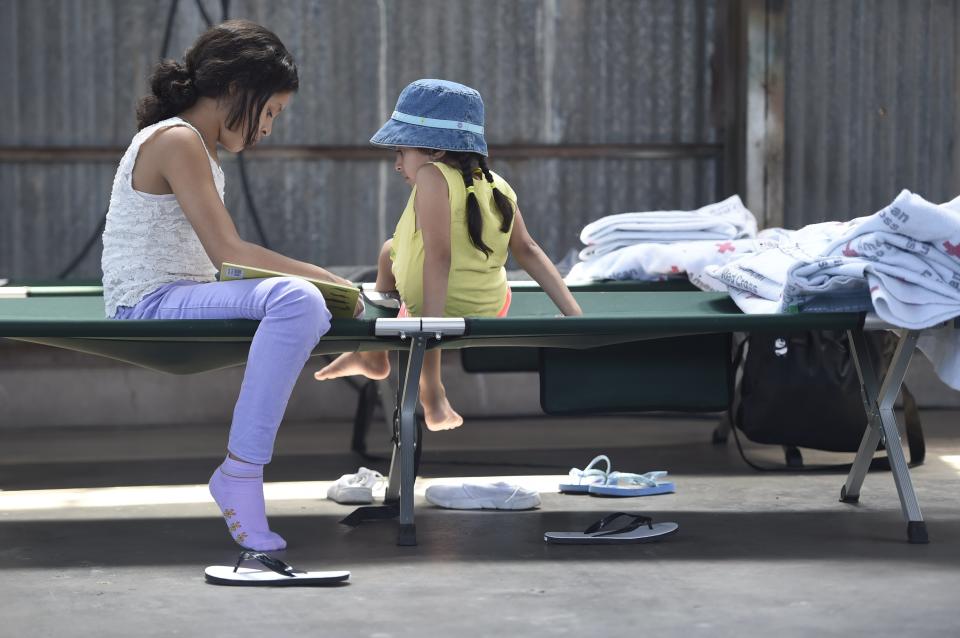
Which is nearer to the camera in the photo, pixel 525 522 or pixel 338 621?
pixel 338 621

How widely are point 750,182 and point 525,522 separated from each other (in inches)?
112

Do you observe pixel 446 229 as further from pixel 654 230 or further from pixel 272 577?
pixel 654 230

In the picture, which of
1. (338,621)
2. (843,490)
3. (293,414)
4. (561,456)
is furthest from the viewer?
(293,414)

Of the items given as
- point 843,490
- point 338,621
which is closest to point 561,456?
point 843,490

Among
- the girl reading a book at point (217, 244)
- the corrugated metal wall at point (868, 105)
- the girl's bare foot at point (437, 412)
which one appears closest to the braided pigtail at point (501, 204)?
the girl's bare foot at point (437, 412)

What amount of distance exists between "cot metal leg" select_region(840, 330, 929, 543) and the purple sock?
1.37m

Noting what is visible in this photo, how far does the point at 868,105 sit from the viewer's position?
581 centimetres

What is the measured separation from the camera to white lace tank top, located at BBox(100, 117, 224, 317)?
2885 mm

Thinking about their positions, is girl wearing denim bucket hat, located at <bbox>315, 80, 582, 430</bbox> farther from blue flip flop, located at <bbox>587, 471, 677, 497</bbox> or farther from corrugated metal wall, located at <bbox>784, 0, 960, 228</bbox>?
corrugated metal wall, located at <bbox>784, 0, 960, 228</bbox>

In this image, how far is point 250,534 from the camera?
8.87 feet

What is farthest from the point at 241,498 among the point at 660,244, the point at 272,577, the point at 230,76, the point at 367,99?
the point at 367,99

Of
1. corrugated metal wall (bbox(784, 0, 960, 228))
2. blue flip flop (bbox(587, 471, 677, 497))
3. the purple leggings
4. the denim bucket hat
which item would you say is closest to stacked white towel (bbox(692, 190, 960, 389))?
blue flip flop (bbox(587, 471, 677, 497))

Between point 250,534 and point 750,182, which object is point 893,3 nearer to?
point 750,182

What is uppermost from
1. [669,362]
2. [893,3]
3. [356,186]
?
[893,3]
